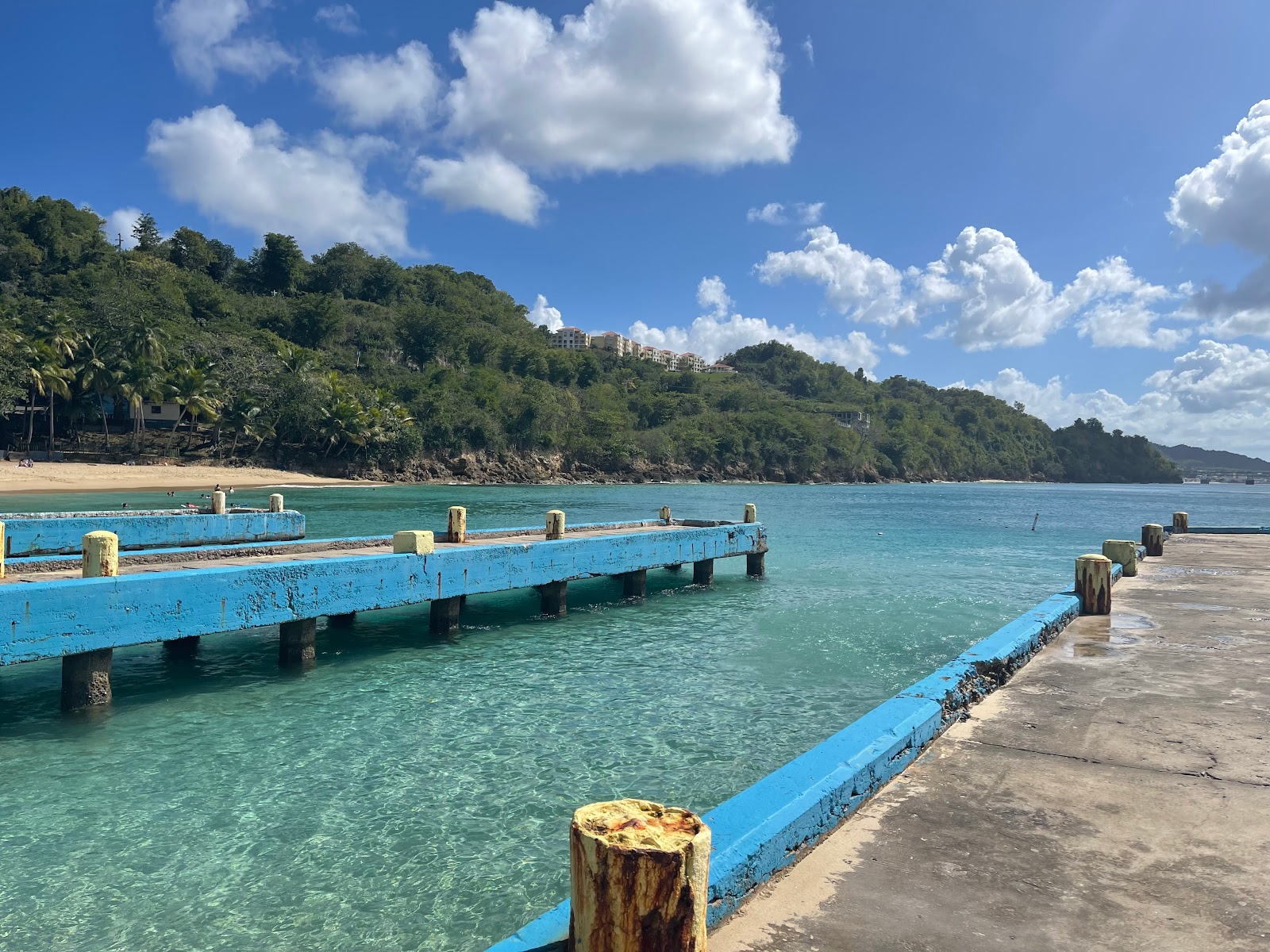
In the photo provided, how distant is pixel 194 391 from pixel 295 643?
188 ft

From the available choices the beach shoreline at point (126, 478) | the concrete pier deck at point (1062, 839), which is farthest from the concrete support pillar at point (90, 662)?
the beach shoreline at point (126, 478)

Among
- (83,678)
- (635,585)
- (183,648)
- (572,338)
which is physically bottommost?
(183,648)

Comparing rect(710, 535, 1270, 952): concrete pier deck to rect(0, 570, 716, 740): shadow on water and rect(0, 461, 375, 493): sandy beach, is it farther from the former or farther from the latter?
rect(0, 461, 375, 493): sandy beach

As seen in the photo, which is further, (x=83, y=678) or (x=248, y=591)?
(x=248, y=591)

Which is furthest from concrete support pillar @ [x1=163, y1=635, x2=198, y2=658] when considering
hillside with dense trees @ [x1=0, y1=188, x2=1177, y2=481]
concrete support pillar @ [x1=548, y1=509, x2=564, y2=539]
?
hillside with dense trees @ [x1=0, y1=188, x2=1177, y2=481]

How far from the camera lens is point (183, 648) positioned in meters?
12.0

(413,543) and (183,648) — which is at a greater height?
(413,543)

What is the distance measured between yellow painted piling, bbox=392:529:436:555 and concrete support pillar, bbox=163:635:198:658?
339 centimetres

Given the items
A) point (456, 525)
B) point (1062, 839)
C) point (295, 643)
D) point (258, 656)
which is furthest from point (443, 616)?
point (1062, 839)

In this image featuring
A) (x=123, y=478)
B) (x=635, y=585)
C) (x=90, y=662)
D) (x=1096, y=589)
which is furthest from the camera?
(x=123, y=478)

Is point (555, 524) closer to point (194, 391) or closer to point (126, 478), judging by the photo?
point (126, 478)

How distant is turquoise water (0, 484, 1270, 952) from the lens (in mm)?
5441

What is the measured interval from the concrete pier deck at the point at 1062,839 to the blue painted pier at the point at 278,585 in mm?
8294

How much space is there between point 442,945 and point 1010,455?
218 m
